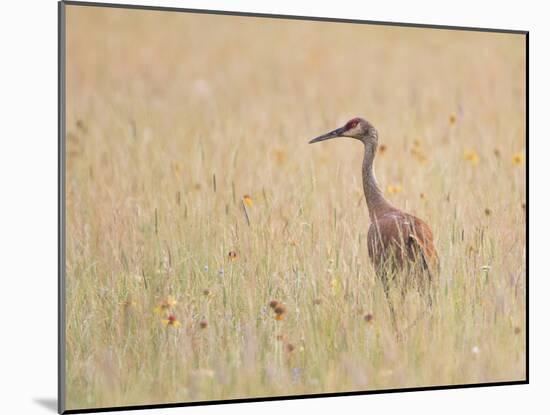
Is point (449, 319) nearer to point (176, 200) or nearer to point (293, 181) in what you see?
point (293, 181)

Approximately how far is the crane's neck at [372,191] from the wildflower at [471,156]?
665 millimetres

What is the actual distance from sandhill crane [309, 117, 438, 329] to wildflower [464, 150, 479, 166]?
645 mm

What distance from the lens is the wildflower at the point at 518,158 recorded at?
21.5 ft

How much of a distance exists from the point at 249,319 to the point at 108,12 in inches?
63.6

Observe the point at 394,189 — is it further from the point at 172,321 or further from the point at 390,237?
the point at 172,321

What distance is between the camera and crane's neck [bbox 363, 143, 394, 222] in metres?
6.12

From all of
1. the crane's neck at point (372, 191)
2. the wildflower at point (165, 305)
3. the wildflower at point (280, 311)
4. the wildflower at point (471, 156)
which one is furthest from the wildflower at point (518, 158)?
the wildflower at point (165, 305)

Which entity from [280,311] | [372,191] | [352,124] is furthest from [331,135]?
[280,311]

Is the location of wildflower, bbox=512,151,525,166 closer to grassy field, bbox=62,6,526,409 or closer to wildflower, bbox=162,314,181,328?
grassy field, bbox=62,6,526,409

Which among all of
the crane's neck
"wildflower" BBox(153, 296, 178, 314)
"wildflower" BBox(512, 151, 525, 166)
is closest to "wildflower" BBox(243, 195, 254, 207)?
the crane's neck

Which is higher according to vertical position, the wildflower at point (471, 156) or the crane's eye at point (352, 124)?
the crane's eye at point (352, 124)

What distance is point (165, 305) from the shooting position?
5676 millimetres

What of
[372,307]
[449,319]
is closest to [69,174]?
[372,307]

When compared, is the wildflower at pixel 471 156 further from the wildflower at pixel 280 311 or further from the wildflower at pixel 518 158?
the wildflower at pixel 280 311
